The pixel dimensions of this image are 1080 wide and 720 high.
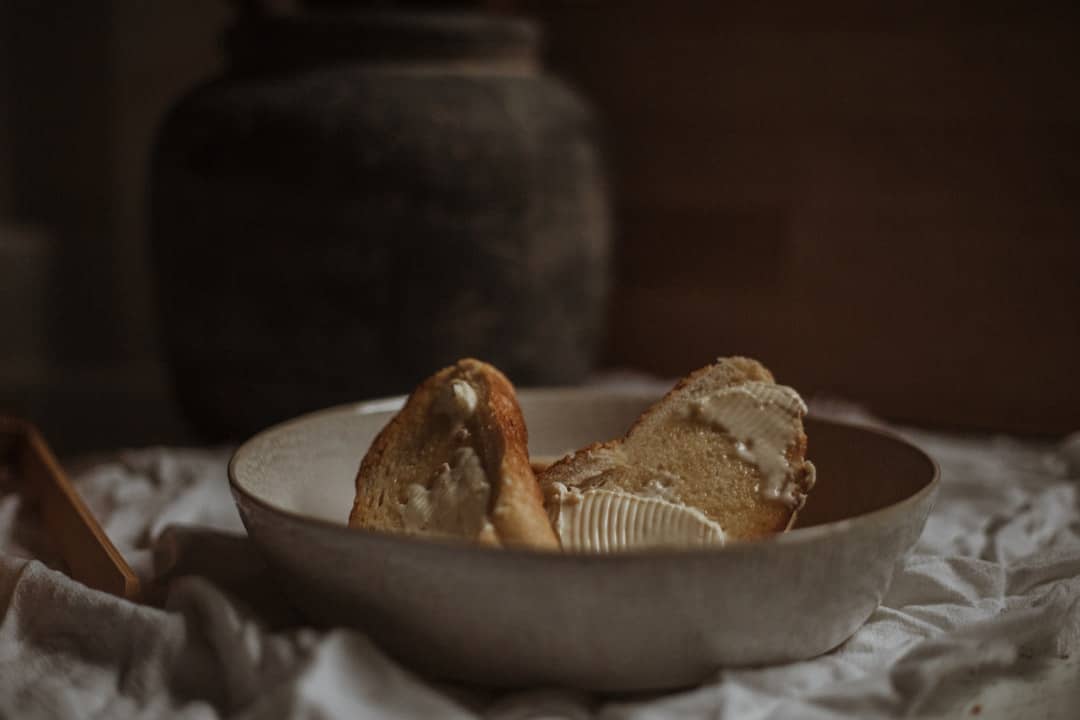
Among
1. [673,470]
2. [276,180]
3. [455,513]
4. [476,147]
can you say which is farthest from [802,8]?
[455,513]

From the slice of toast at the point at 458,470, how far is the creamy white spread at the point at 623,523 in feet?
0.05

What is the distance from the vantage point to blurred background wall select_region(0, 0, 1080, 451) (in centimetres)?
149

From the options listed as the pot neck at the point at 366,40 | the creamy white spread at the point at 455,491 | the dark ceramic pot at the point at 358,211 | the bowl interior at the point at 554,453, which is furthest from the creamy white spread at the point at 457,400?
the pot neck at the point at 366,40

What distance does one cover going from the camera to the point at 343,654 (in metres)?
0.59

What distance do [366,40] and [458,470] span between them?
32.2 inches

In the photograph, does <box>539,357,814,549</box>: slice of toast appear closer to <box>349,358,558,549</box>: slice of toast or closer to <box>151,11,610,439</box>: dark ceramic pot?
<box>349,358,558,549</box>: slice of toast

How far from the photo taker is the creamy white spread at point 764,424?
2.28ft

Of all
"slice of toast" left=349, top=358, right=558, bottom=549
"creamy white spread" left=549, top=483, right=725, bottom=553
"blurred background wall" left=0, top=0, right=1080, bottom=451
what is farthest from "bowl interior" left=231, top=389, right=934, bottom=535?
"blurred background wall" left=0, top=0, right=1080, bottom=451

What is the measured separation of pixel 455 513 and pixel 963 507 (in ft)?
1.80

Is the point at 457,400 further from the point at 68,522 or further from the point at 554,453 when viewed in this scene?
the point at 68,522

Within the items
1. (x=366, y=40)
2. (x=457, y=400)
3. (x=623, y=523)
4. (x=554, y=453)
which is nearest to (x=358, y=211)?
(x=366, y=40)

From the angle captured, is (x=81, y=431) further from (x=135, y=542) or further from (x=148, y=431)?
(x=135, y=542)

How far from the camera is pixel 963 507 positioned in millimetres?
1004

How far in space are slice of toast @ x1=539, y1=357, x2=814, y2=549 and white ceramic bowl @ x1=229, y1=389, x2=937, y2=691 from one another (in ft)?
0.19
